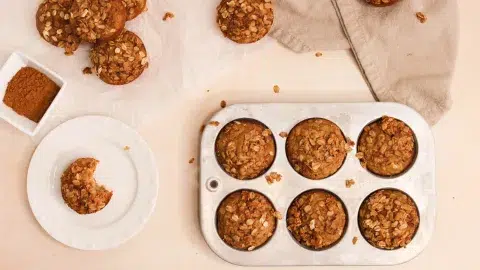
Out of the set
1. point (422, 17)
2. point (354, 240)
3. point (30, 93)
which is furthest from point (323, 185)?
point (30, 93)

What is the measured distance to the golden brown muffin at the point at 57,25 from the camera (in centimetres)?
181

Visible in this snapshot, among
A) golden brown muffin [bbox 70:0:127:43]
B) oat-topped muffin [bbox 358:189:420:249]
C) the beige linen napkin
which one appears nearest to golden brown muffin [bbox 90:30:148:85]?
golden brown muffin [bbox 70:0:127:43]

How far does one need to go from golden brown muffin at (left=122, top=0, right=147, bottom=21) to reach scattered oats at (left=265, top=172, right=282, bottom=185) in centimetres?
71

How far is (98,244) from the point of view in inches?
72.2

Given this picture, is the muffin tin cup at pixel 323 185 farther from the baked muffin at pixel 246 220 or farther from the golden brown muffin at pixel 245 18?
the golden brown muffin at pixel 245 18

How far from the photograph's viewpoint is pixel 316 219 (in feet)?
5.82

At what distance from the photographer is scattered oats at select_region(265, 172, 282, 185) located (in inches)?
71.6

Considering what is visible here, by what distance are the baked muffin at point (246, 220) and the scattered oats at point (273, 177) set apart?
0.06 metres

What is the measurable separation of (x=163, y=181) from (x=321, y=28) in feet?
2.53

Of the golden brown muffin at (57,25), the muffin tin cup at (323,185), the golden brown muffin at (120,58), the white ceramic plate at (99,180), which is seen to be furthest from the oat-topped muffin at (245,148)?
the golden brown muffin at (57,25)

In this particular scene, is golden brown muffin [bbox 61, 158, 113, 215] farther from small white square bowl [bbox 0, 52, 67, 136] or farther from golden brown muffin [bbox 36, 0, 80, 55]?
golden brown muffin [bbox 36, 0, 80, 55]

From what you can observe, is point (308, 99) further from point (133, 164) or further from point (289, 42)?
point (133, 164)

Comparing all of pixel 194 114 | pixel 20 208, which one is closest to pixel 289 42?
pixel 194 114

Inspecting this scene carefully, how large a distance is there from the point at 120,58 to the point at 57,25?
26 centimetres
